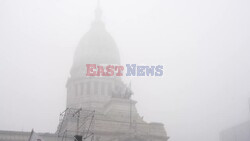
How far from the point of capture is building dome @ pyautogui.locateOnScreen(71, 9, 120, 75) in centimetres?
8475

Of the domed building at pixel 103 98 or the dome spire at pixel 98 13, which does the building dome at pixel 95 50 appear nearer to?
the domed building at pixel 103 98

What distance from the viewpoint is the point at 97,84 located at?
8144 centimetres

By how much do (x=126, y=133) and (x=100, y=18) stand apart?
159ft

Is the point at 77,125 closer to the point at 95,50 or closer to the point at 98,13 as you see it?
the point at 95,50

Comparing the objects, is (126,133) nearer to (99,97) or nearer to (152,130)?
(152,130)

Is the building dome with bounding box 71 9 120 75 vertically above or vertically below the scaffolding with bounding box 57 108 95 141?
above

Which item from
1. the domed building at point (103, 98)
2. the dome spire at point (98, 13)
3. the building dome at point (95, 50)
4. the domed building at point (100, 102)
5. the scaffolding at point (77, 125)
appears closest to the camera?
the scaffolding at point (77, 125)

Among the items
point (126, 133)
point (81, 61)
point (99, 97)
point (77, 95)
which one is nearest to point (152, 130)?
point (126, 133)

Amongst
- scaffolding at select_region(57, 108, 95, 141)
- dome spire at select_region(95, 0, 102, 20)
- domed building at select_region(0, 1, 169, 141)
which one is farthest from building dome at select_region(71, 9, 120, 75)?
scaffolding at select_region(57, 108, 95, 141)

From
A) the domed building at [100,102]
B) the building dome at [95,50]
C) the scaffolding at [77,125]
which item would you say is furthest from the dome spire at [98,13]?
the scaffolding at [77,125]

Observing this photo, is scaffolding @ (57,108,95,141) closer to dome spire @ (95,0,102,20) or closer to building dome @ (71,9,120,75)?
building dome @ (71,9,120,75)

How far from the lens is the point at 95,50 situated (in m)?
86.1

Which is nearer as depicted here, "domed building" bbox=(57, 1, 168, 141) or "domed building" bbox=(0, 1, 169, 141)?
"domed building" bbox=(0, 1, 169, 141)

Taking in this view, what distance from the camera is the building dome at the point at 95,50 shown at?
278 ft
